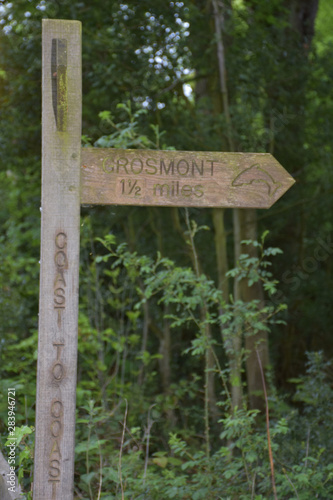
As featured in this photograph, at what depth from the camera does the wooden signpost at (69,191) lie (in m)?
2.82

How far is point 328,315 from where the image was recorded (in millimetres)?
9898

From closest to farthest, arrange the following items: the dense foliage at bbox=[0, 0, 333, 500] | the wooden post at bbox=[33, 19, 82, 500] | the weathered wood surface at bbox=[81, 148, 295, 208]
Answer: the wooden post at bbox=[33, 19, 82, 500] < the weathered wood surface at bbox=[81, 148, 295, 208] < the dense foliage at bbox=[0, 0, 333, 500]

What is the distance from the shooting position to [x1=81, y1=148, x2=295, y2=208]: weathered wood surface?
9.61ft

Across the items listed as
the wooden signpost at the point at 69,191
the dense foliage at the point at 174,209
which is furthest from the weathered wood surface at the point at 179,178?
the dense foliage at the point at 174,209

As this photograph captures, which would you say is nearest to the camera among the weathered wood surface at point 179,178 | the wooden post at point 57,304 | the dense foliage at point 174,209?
the wooden post at point 57,304

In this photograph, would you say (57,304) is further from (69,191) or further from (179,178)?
(179,178)

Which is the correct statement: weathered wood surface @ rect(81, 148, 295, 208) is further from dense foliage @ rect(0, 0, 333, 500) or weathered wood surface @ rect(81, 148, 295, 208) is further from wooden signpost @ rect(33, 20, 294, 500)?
dense foliage @ rect(0, 0, 333, 500)

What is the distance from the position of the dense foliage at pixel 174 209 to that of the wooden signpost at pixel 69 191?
157 cm

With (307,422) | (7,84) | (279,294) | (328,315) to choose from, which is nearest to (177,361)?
(279,294)

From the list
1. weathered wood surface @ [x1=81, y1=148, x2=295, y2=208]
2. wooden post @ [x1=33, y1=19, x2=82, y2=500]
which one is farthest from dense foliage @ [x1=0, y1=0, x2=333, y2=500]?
wooden post @ [x1=33, y1=19, x2=82, y2=500]

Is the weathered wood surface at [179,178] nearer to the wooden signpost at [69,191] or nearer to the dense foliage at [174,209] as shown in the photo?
the wooden signpost at [69,191]

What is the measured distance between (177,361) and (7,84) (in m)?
4.14

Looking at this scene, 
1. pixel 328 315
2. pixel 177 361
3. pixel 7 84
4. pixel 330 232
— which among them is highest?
pixel 7 84

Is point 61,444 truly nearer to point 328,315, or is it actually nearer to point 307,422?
point 307,422
